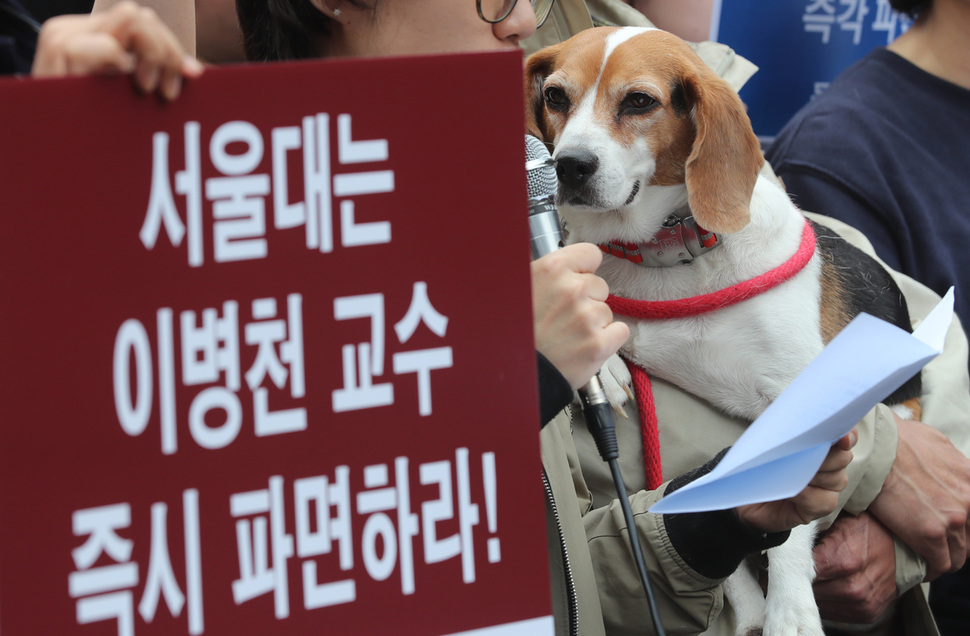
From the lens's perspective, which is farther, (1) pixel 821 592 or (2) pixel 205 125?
(1) pixel 821 592

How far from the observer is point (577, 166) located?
148 cm

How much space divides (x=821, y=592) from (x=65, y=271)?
4.61ft

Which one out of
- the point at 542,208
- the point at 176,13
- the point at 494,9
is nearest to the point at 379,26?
the point at 494,9

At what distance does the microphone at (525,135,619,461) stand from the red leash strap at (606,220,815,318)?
420 mm

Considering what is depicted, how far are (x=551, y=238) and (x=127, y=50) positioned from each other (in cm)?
59

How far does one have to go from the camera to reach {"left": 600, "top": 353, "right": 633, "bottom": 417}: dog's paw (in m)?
1.45

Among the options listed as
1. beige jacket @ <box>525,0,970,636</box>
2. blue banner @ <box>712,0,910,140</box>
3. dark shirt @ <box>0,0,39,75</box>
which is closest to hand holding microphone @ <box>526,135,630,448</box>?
beige jacket @ <box>525,0,970,636</box>

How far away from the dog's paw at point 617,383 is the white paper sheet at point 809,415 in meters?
0.57

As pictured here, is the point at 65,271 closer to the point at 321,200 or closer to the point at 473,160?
the point at 321,200

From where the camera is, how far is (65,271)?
2.12ft

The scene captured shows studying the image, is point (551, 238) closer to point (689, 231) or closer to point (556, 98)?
point (689, 231)

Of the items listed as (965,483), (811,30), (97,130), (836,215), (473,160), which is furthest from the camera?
(811,30)

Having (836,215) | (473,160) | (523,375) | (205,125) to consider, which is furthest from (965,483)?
(205,125)

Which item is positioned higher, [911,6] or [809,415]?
[911,6]
